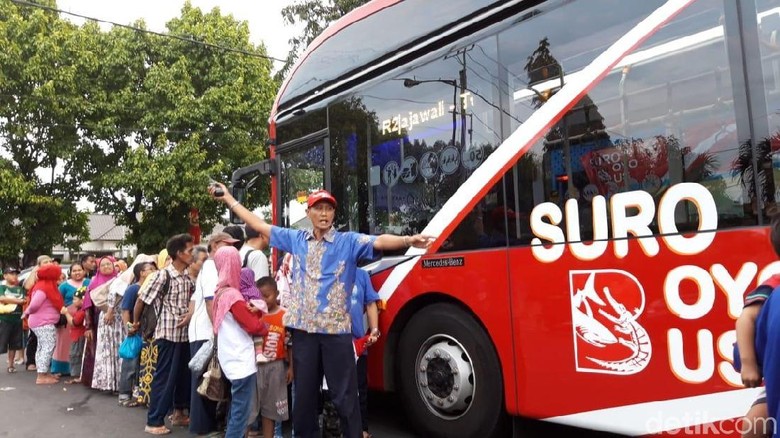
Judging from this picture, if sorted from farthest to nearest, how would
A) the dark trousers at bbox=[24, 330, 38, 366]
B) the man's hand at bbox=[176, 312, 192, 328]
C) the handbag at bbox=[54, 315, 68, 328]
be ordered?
the dark trousers at bbox=[24, 330, 38, 366] < the handbag at bbox=[54, 315, 68, 328] < the man's hand at bbox=[176, 312, 192, 328]

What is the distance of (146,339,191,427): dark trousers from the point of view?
5289 mm

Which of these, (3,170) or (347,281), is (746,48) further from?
(3,170)

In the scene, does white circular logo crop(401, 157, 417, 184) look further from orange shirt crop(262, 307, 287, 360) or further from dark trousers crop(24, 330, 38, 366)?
dark trousers crop(24, 330, 38, 366)

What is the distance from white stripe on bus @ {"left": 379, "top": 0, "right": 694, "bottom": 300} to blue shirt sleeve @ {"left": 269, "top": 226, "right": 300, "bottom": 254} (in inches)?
44.6

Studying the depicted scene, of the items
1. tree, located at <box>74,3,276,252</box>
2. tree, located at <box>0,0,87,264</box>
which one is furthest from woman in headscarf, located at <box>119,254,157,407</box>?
tree, located at <box>0,0,87,264</box>

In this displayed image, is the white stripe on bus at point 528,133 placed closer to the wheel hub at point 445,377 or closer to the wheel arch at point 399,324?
the wheel arch at point 399,324

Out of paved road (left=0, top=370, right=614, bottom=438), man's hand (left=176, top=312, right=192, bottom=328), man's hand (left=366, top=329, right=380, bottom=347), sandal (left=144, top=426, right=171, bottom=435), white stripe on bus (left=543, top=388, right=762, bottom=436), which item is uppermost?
man's hand (left=176, top=312, right=192, bottom=328)

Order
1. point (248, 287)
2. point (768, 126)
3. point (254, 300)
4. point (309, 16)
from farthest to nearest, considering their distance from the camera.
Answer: point (309, 16) → point (248, 287) → point (254, 300) → point (768, 126)

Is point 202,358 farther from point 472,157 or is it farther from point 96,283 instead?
point 96,283

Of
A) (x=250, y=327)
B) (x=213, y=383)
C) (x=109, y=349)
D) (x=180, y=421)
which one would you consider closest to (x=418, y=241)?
(x=250, y=327)

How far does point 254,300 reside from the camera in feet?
14.8

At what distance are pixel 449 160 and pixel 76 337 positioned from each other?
21.0ft

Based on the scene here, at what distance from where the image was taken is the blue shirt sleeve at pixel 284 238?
3.89 metres

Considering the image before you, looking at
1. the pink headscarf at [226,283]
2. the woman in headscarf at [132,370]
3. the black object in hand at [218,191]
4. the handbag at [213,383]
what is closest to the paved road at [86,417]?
the woman in headscarf at [132,370]
